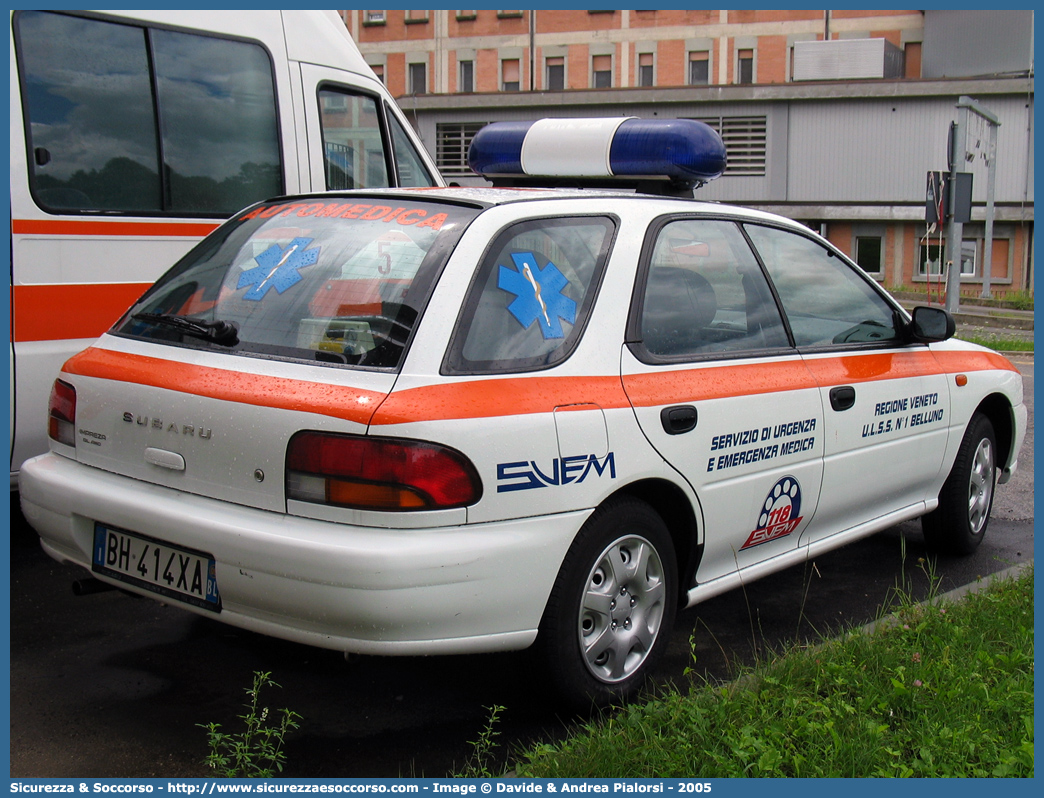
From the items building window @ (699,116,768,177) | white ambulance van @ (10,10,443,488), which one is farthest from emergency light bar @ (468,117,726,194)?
building window @ (699,116,768,177)

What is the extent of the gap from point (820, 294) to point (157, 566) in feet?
9.20

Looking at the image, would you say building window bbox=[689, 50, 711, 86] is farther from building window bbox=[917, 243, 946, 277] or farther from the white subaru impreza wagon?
the white subaru impreza wagon

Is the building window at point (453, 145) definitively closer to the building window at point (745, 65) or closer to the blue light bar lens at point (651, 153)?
the building window at point (745, 65)

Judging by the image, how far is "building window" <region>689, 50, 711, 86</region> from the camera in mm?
48562

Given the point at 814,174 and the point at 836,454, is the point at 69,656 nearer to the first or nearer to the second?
the point at 836,454

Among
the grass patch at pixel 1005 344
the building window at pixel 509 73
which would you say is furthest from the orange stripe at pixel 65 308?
the building window at pixel 509 73

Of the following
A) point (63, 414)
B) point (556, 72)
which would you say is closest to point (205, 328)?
point (63, 414)

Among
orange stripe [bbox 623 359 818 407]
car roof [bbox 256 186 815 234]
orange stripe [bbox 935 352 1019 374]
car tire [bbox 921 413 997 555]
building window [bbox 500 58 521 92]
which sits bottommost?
car tire [bbox 921 413 997 555]

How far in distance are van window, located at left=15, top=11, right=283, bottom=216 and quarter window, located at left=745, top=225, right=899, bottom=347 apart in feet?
10.7

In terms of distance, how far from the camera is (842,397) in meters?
4.26

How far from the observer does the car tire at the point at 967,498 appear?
518 centimetres

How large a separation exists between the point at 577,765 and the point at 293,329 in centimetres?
150

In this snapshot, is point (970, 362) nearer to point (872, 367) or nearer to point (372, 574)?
point (872, 367)

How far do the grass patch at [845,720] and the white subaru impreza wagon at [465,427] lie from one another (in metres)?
0.32
